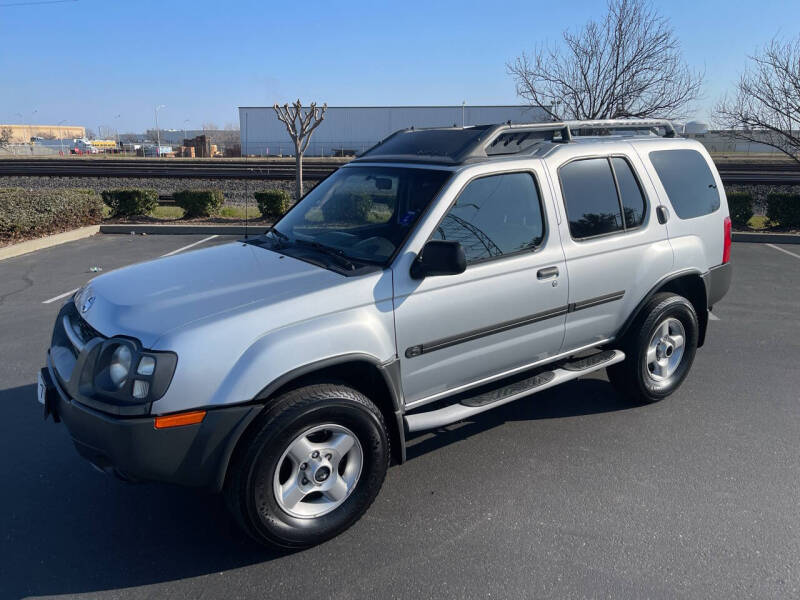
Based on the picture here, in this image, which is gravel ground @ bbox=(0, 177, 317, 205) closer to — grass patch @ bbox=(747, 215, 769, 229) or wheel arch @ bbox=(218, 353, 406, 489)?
grass patch @ bbox=(747, 215, 769, 229)

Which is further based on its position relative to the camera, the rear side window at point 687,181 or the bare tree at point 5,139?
the bare tree at point 5,139

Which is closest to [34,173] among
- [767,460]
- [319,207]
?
[319,207]

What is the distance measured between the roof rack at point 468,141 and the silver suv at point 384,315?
0.02 m

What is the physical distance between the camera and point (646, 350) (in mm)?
4918

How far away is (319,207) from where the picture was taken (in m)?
4.65

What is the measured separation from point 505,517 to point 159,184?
23.9 metres

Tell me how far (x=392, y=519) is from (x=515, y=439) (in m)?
1.29

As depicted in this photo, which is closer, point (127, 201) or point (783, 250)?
point (783, 250)

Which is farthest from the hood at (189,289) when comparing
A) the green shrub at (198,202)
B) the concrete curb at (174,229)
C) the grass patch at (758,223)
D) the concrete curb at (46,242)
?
the grass patch at (758,223)

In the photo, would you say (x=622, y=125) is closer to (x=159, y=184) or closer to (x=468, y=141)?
(x=468, y=141)

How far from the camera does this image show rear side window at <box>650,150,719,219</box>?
5.07 m

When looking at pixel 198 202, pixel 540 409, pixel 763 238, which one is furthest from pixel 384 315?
pixel 198 202

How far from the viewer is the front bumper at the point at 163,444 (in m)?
2.91

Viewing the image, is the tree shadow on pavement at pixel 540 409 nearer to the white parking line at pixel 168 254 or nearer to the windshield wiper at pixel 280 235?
the windshield wiper at pixel 280 235
